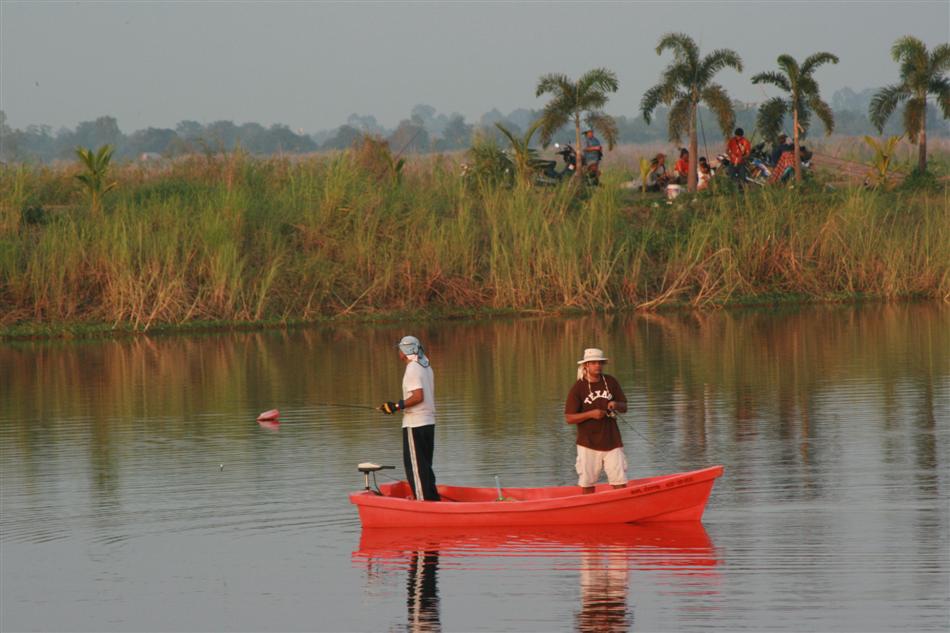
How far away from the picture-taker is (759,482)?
1442 cm

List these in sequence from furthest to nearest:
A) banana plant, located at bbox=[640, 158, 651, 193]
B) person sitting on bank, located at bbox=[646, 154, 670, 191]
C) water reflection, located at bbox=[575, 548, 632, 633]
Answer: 1. person sitting on bank, located at bbox=[646, 154, 670, 191]
2. banana plant, located at bbox=[640, 158, 651, 193]
3. water reflection, located at bbox=[575, 548, 632, 633]

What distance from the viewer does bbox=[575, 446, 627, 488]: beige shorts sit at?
507 inches

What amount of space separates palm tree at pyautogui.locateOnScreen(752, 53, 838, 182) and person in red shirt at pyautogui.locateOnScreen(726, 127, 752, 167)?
6.28 feet

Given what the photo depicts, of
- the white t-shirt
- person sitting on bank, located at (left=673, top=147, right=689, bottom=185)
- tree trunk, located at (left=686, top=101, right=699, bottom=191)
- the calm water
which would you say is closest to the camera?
the calm water

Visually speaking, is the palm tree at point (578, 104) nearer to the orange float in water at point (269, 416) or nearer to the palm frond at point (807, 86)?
the palm frond at point (807, 86)

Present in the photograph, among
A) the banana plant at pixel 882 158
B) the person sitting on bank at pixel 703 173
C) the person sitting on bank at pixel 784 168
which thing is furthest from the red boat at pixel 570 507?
the banana plant at pixel 882 158

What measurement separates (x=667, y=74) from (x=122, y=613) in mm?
34073

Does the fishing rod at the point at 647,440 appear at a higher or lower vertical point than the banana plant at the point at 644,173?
lower

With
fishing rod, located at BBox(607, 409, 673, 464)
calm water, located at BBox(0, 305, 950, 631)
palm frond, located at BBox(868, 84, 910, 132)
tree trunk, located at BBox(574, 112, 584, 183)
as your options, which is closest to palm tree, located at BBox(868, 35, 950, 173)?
palm frond, located at BBox(868, 84, 910, 132)

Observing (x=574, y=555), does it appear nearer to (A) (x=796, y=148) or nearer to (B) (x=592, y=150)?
(A) (x=796, y=148)

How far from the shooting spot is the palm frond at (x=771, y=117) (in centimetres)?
4328

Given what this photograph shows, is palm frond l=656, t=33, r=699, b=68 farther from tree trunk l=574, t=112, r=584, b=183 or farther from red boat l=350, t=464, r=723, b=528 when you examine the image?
red boat l=350, t=464, r=723, b=528

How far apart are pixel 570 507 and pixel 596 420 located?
2.41 ft

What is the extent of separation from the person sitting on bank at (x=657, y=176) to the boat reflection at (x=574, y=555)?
2972 cm
